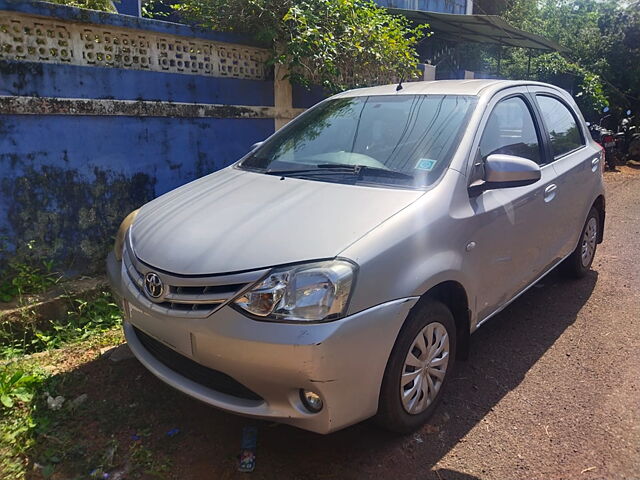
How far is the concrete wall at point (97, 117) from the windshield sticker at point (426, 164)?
2.76 meters

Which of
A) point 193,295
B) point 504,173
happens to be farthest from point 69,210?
point 504,173

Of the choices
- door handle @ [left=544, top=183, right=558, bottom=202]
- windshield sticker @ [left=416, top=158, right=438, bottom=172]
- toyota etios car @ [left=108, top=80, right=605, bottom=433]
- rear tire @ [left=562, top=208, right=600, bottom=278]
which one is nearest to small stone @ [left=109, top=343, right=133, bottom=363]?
toyota etios car @ [left=108, top=80, right=605, bottom=433]

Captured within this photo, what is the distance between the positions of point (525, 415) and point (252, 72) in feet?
13.9

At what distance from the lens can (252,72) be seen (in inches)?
220

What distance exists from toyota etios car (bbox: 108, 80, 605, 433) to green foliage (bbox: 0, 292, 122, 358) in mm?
995

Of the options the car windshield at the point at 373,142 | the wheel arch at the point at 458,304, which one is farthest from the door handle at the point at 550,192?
the wheel arch at the point at 458,304

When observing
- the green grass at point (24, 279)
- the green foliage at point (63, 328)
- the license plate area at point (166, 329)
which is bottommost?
the green foliage at point (63, 328)

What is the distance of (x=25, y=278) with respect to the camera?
3928 mm

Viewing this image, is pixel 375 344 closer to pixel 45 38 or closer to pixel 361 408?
pixel 361 408

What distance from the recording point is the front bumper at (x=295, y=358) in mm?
2121

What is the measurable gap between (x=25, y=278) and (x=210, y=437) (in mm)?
2172

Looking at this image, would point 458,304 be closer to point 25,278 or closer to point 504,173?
point 504,173

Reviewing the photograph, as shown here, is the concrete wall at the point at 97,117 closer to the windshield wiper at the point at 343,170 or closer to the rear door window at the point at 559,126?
the windshield wiper at the point at 343,170

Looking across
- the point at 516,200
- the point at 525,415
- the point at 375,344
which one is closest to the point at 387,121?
the point at 516,200
